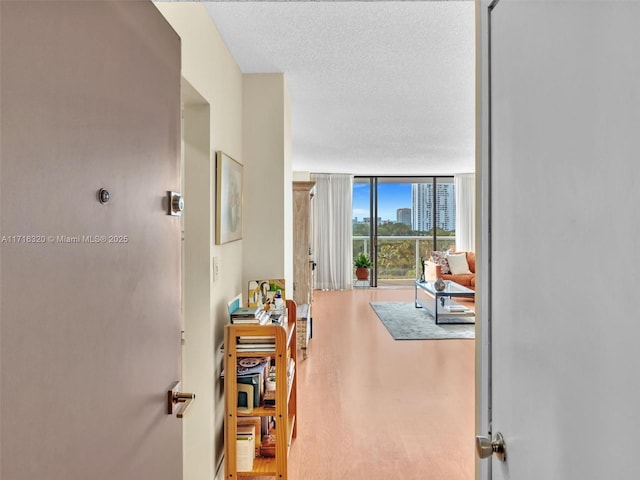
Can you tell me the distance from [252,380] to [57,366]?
1.64 metres

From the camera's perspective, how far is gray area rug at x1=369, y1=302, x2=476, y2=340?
5.37 meters

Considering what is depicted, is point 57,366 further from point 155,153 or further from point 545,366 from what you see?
point 545,366

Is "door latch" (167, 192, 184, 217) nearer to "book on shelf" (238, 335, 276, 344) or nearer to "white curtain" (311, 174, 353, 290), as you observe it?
"book on shelf" (238, 335, 276, 344)

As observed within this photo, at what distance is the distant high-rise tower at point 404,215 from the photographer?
9.69 metres

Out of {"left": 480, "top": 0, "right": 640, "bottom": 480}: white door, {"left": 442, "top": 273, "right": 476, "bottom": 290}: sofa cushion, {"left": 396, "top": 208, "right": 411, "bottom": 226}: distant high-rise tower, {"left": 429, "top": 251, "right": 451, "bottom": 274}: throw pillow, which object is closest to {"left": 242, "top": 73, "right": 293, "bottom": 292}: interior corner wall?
{"left": 480, "top": 0, "right": 640, "bottom": 480}: white door

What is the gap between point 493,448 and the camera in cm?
99

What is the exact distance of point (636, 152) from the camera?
0.56m

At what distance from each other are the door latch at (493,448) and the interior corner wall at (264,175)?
2.01m

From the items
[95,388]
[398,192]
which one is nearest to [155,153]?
[95,388]

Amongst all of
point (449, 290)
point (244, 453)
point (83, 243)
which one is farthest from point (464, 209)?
point (83, 243)

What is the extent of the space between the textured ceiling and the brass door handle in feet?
5.52

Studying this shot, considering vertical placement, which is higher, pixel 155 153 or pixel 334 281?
pixel 155 153

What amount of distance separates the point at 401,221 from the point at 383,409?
22.3 feet

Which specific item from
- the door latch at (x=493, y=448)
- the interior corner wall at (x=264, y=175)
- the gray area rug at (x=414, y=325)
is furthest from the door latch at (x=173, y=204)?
the gray area rug at (x=414, y=325)
